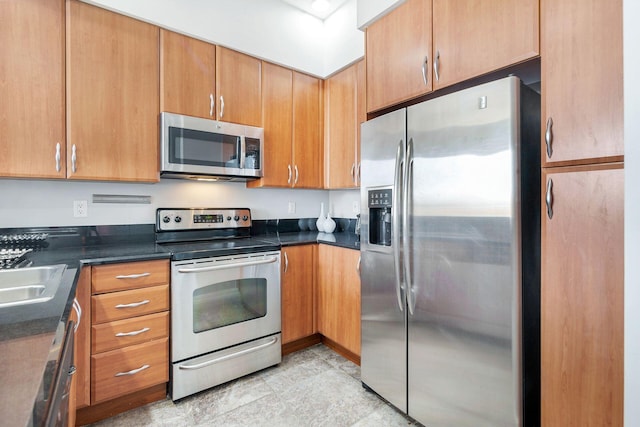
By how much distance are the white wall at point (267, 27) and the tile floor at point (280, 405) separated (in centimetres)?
235

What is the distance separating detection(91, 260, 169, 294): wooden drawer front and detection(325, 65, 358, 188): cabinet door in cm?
149

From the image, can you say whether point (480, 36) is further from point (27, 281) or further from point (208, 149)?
point (27, 281)

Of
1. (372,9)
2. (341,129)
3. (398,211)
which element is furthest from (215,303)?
(372,9)

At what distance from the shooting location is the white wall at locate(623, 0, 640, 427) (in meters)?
0.82

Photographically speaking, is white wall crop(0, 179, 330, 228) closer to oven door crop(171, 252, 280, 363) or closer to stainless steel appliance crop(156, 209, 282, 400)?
stainless steel appliance crop(156, 209, 282, 400)

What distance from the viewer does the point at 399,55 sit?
1864mm

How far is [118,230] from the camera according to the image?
2.26m

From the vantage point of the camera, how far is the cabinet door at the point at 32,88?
1691 millimetres

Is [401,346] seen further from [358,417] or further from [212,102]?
[212,102]

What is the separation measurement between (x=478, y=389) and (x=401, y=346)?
42 centimetres

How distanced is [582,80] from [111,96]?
233 cm

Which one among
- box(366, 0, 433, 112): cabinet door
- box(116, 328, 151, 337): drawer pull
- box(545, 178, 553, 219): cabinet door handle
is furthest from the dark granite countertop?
box(545, 178, 553, 219): cabinet door handle

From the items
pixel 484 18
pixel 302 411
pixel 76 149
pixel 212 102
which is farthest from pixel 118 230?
pixel 484 18

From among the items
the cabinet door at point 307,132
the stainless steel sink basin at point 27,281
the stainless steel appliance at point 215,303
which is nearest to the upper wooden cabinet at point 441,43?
the cabinet door at point 307,132
